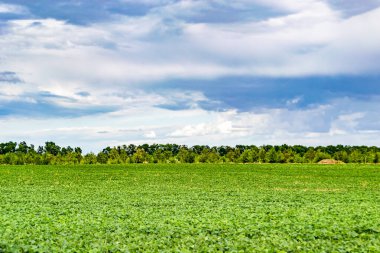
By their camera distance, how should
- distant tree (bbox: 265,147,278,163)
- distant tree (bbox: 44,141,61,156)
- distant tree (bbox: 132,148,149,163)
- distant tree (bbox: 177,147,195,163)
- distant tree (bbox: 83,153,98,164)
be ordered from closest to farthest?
1. distant tree (bbox: 83,153,98,164)
2. distant tree (bbox: 132,148,149,163)
3. distant tree (bbox: 265,147,278,163)
4. distant tree (bbox: 177,147,195,163)
5. distant tree (bbox: 44,141,61,156)

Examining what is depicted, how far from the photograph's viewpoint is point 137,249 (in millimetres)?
15820

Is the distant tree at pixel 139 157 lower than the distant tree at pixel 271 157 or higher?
lower

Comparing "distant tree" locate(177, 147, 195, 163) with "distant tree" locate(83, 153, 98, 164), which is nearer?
"distant tree" locate(83, 153, 98, 164)

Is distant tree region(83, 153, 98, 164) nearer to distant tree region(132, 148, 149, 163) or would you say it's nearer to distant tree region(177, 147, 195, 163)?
distant tree region(132, 148, 149, 163)

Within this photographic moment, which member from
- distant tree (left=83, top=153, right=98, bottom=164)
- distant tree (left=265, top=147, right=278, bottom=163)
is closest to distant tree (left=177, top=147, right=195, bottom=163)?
distant tree (left=265, top=147, right=278, bottom=163)

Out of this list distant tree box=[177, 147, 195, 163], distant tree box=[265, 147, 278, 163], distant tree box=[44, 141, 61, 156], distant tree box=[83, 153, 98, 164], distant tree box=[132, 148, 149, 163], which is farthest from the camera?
distant tree box=[44, 141, 61, 156]

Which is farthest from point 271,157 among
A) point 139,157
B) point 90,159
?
point 90,159

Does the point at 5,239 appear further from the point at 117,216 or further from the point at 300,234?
the point at 300,234

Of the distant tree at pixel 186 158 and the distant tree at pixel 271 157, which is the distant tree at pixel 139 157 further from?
the distant tree at pixel 271 157

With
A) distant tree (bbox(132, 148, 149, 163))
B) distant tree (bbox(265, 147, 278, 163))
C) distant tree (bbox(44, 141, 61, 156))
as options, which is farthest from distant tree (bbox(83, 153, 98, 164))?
distant tree (bbox(44, 141, 61, 156))

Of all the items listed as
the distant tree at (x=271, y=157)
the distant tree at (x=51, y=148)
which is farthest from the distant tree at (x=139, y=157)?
the distant tree at (x=51, y=148)

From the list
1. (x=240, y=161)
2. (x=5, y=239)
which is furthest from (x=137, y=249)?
(x=240, y=161)

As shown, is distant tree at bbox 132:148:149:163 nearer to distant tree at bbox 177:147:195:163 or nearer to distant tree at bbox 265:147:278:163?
distant tree at bbox 177:147:195:163

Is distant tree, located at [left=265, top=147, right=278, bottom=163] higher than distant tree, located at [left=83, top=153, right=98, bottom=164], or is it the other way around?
distant tree, located at [left=265, top=147, right=278, bottom=163]
